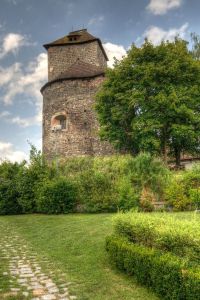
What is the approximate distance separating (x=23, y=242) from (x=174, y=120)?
56.3 feet

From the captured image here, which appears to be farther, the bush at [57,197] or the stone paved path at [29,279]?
the bush at [57,197]

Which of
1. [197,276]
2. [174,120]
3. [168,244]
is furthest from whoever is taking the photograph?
[174,120]

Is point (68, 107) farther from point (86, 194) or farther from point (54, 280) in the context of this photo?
point (54, 280)

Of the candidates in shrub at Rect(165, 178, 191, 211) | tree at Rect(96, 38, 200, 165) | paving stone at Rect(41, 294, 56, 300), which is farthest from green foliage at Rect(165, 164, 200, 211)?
paving stone at Rect(41, 294, 56, 300)

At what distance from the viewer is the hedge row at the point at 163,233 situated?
5957 mm

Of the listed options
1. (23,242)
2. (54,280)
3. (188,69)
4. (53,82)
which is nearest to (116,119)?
(188,69)

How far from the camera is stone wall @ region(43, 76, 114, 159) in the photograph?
A: 104 feet

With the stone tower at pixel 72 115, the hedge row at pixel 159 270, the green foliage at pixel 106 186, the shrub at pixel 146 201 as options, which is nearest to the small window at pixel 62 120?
the stone tower at pixel 72 115

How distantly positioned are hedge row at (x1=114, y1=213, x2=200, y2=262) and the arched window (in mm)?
24792

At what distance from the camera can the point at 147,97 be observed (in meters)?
25.7

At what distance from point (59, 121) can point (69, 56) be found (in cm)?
793

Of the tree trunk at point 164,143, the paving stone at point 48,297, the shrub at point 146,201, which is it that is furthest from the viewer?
the tree trunk at point 164,143

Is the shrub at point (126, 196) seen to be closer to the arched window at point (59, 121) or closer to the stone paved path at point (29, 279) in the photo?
the stone paved path at point (29, 279)

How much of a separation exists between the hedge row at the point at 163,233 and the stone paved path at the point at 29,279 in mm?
1857
